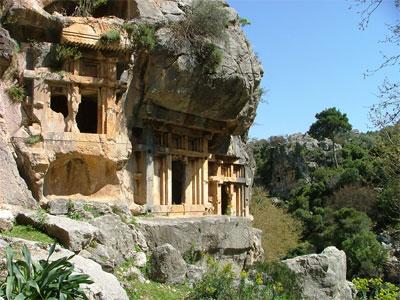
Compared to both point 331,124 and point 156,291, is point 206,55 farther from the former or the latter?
point 331,124

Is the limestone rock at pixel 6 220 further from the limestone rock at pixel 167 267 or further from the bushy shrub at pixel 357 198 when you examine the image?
the bushy shrub at pixel 357 198

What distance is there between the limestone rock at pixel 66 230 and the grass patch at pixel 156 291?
115 cm

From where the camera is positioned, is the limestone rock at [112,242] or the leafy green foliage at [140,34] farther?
the leafy green foliage at [140,34]

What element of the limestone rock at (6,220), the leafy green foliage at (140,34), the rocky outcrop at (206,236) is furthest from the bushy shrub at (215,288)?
the leafy green foliage at (140,34)

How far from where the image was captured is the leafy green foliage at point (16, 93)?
11.8m

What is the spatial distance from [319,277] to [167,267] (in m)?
2.91

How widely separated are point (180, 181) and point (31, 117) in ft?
21.7

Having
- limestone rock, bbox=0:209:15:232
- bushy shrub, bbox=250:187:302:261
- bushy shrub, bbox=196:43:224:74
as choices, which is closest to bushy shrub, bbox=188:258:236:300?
limestone rock, bbox=0:209:15:232

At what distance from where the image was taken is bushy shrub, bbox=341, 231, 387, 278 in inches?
968

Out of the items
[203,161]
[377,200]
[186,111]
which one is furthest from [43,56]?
[377,200]

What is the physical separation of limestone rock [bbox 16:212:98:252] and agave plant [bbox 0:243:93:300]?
2.84 meters

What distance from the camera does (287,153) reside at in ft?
144

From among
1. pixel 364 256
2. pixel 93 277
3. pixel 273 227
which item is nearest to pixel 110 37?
pixel 93 277

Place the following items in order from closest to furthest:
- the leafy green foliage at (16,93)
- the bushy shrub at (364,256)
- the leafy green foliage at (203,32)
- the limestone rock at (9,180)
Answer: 1. the limestone rock at (9,180)
2. the leafy green foliage at (16,93)
3. the leafy green foliage at (203,32)
4. the bushy shrub at (364,256)
